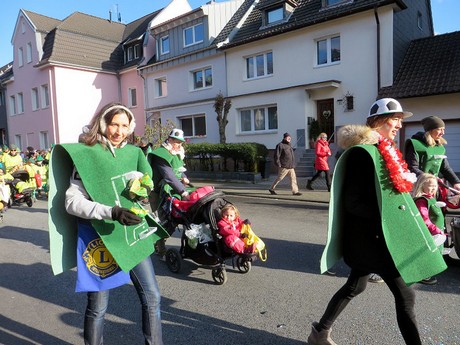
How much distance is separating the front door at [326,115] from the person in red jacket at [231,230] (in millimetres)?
13517

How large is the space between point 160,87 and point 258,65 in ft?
28.1

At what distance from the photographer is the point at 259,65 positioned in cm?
1961

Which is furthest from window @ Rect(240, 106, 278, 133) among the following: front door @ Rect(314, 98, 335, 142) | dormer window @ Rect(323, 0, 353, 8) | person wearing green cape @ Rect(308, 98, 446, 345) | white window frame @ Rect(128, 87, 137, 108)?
person wearing green cape @ Rect(308, 98, 446, 345)

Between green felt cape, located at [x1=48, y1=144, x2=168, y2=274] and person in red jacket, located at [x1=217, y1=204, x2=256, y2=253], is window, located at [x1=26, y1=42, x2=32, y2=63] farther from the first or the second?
green felt cape, located at [x1=48, y1=144, x2=168, y2=274]

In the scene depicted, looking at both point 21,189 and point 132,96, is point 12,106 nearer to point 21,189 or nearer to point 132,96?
point 132,96

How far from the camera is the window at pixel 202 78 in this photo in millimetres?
22078

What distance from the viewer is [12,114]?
32.4m

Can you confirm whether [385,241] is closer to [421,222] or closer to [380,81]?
[421,222]

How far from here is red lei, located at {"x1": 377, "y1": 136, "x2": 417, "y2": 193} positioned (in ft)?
8.05

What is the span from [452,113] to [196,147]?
10902 mm

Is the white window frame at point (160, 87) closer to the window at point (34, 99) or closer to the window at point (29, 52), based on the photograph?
the window at point (34, 99)

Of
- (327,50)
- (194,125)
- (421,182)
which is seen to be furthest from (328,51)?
(421,182)

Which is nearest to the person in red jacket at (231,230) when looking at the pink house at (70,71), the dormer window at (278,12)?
the dormer window at (278,12)

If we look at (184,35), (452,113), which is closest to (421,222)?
(452,113)
